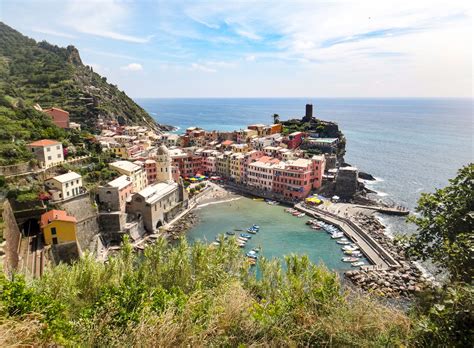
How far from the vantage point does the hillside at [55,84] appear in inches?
2675

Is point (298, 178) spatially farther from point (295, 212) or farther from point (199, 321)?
point (199, 321)

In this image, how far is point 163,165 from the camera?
43.3 m

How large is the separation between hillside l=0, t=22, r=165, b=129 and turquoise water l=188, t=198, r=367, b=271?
37.3 metres

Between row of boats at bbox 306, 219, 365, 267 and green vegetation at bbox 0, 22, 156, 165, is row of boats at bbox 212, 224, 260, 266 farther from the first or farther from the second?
green vegetation at bbox 0, 22, 156, 165

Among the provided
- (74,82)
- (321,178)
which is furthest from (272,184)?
(74,82)

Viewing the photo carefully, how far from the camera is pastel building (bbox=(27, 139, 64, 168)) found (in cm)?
3231

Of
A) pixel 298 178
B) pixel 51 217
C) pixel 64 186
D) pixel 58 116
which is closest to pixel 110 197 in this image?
pixel 64 186

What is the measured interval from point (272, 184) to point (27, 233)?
35.0m

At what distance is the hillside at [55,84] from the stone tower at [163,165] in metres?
25.9

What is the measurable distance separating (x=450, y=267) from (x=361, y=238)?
2865 centimetres

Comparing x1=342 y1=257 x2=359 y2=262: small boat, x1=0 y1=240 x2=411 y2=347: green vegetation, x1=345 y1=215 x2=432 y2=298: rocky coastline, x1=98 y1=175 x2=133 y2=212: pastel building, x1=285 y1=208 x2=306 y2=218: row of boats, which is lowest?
x1=345 y1=215 x2=432 y2=298: rocky coastline

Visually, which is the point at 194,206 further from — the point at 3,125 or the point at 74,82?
the point at 74,82

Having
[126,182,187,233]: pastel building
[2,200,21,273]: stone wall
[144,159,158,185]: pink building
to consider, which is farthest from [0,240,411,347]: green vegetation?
[144,159,158,185]: pink building

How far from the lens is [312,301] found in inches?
358
